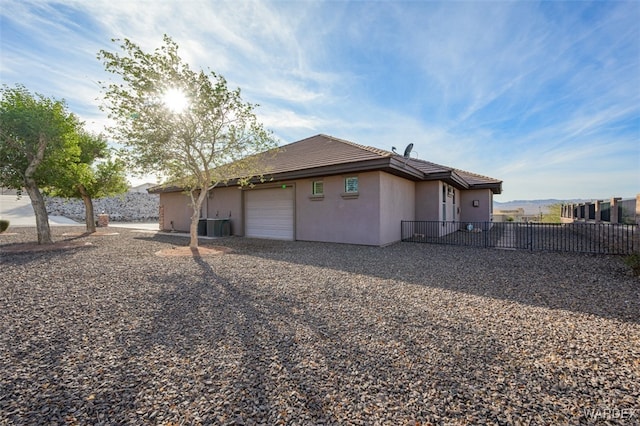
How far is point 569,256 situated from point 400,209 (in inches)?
206

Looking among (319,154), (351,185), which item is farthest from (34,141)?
(351,185)

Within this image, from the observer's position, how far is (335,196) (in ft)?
33.9

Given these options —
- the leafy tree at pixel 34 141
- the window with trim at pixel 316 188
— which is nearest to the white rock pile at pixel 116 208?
the leafy tree at pixel 34 141

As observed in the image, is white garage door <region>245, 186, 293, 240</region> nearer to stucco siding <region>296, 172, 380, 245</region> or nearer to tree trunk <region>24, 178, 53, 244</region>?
stucco siding <region>296, 172, 380, 245</region>

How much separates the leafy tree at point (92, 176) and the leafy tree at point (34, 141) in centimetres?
134

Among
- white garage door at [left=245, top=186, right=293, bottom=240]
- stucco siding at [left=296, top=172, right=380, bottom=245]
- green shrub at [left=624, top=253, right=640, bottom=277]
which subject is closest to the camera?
green shrub at [left=624, top=253, right=640, bottom=277]

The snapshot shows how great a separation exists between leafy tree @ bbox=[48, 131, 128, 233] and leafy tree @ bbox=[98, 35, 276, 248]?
16.0 ft

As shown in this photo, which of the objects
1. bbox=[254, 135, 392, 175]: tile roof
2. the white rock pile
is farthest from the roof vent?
the white rock pile

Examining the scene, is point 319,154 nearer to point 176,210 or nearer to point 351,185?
point 351,185

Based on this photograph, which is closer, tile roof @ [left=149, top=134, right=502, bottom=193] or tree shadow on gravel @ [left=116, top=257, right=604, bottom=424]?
tree shadow on gravel @ [left=116, top=257, right=604, bottom=424]

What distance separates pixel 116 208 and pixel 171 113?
942 inches

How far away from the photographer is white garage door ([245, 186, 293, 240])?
11750mm

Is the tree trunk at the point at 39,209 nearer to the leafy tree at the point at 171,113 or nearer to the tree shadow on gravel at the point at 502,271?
the leafy tree at the point at 171,113

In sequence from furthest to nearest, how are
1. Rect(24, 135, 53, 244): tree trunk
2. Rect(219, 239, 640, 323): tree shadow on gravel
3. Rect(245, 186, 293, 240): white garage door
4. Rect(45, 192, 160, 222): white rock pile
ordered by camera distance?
Rect(45, 192, 160, 222): white rock pile, Rect(245, 186, 293, 240): white garage door, Rect(24, 135, 53, 244): tree trunk, Rect(219, 239, 640, 323): tree shadow on gravel
